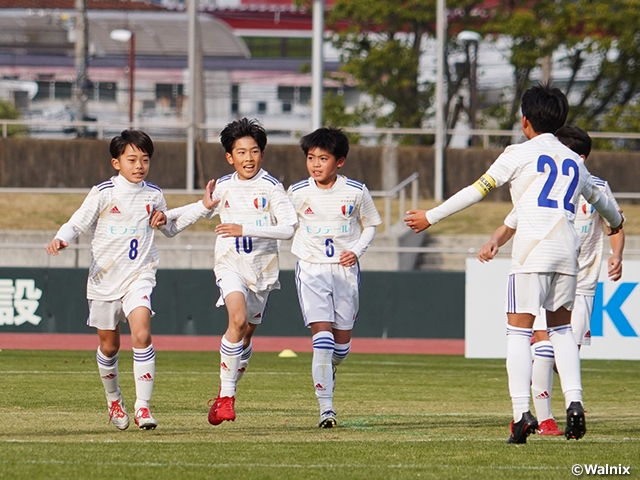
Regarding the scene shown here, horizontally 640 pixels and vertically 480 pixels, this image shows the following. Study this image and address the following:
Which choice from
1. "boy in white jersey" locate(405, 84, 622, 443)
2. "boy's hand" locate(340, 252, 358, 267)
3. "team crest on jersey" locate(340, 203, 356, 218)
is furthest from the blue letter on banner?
"boy in white jersey" locate(405, 84, 622, 443)

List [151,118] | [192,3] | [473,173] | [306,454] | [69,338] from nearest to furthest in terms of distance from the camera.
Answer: [306,454] → [69,338] → [192,3] → [473,173] → [151,118]

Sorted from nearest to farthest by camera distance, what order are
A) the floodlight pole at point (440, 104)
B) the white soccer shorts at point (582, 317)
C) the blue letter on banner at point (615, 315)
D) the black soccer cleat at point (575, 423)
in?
the black soccer cleat at point (575, 423) → the white soccer shorts at point (582, 317) → the blue letter on banner at point (615, 315) → the floodlight pole at point (440, 104)

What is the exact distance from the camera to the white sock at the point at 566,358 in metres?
7.16

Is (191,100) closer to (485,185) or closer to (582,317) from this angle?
(582,317)

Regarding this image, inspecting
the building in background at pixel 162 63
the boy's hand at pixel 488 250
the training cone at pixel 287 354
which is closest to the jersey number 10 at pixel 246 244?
the boy's hand at pixel 488 250

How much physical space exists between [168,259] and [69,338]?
3901mm

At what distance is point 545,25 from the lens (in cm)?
3497

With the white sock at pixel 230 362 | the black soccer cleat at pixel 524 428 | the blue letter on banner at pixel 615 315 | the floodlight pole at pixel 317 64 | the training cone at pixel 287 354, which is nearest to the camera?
the black soccer cleat at pixel 524 428

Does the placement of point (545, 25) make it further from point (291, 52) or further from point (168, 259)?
point (291, 52)

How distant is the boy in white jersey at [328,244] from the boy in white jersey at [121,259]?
114 centimetres

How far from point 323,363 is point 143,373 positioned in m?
1.34

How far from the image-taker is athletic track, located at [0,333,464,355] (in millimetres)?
18234

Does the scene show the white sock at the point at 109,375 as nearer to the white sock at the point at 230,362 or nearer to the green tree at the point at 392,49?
the white sock at the point at 230,362

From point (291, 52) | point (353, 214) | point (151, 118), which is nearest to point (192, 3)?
point (353, 214)
